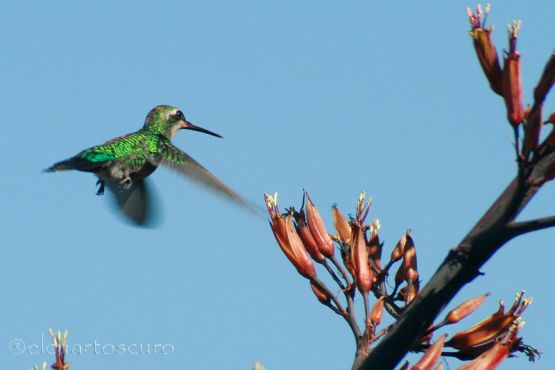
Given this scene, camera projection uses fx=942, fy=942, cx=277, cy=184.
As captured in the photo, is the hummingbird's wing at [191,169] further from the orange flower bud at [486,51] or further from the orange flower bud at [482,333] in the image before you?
the orange flower bud at [486,51]

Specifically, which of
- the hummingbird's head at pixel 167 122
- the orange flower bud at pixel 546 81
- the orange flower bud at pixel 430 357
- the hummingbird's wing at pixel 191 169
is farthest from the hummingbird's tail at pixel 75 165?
the orange flower bud at pixel 546 81

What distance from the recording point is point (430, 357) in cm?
317

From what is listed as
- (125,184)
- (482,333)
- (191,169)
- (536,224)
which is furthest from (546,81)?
(125,184)

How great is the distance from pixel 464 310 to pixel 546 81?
4.66 feet

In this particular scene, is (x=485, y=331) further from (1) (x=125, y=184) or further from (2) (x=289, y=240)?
(1) (x=125, y=184)

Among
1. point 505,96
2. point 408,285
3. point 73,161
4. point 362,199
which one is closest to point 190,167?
point 73,161

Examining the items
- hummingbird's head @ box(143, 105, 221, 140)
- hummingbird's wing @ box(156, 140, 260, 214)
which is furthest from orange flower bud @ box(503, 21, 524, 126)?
hummingbird's head @ box(143, 105, 221, 140)

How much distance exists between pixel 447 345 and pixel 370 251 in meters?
0.59

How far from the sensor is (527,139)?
2525 millimetres

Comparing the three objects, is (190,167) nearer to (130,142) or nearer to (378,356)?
(130,142)

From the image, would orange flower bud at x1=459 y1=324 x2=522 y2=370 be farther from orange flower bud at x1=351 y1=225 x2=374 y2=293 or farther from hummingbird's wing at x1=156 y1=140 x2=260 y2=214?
hummingbird's wing at x1=156 y1=140 x2=260 y2=214

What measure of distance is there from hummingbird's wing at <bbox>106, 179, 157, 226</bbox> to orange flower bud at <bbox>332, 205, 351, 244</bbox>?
4.15m

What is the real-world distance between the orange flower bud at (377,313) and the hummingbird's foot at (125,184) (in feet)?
17.3

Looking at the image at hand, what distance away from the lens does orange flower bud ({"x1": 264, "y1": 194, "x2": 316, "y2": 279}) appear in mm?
3984
